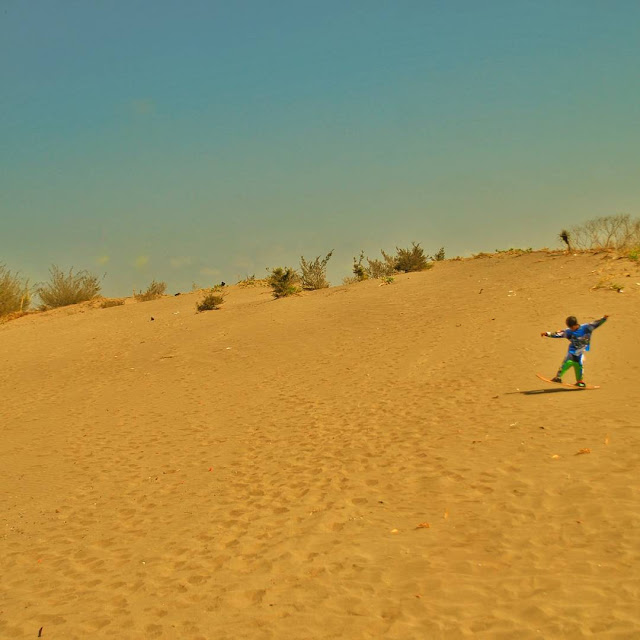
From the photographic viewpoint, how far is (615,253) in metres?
21.5

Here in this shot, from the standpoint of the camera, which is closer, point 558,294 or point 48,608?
point 48,608

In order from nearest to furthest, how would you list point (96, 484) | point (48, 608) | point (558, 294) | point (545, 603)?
1. point (545, 603)
2. point (48, 608)
3. point (96, 484)
4. point (558, 294)

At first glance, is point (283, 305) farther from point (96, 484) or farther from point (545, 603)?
point (545, 603)

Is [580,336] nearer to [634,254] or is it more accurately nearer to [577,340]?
[577,340]

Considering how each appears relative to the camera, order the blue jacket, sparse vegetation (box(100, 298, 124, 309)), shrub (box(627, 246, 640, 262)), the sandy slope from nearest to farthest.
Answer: the sandy slope → the blue jacket → shrub (box(627, 246, 640, 262)) → sparse vegetation (box(100, 298, 124, 309))

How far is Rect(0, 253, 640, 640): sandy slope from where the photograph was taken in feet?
14.4

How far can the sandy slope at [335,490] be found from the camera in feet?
14.4

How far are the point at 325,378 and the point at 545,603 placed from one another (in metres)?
9.88

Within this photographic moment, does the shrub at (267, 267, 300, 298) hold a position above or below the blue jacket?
above

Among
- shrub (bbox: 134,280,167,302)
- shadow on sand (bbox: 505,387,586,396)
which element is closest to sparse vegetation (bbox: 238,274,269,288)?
shrub (bbox: 134,280,167,302)

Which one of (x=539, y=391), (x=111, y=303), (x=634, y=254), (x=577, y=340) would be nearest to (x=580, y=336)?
(x=577, y=340)

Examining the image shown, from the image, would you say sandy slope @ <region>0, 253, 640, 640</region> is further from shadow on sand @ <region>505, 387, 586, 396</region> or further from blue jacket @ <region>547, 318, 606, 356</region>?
blue jacket @ <region>547, 318, 606, 356</region>

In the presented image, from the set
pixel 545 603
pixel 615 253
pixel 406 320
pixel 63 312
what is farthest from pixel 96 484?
pixel 63 312

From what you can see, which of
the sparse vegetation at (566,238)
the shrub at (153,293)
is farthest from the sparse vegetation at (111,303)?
the sparse vegetation at (566,238)
